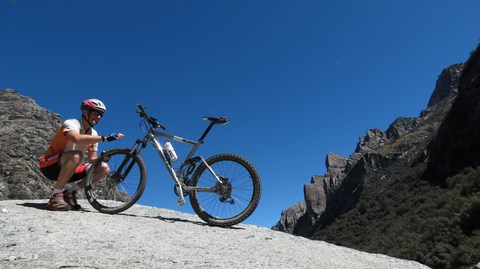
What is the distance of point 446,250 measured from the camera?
72.1ft

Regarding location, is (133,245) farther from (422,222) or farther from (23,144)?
(422,222)

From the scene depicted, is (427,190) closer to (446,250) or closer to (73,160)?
(446,250)

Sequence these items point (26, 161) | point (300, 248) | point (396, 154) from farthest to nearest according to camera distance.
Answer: point (396, 154)
point (26, 161)
point (300, 248)

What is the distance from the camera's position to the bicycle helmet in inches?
294

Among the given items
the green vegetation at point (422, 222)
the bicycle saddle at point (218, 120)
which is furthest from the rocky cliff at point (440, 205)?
the bicycle saddle at point (218, 120)

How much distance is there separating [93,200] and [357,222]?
9955 cm

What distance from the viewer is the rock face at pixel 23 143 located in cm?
2311

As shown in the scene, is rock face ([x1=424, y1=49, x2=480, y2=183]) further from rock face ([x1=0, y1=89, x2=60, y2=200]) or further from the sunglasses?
the sunglasses

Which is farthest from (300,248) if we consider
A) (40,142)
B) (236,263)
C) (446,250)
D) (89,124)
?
(40,142)

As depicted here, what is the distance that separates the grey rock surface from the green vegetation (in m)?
11.3

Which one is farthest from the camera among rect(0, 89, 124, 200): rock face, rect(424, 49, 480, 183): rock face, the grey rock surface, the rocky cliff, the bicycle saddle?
rect(424, 49, 480, 183): rock face

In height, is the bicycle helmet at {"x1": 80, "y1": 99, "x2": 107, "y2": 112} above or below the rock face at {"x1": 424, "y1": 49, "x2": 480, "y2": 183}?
below

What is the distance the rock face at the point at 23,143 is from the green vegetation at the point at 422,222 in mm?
22381

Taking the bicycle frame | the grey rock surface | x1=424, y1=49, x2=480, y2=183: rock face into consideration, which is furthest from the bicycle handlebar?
x1=424, y1=49, x2=480, y2=183: rock face
